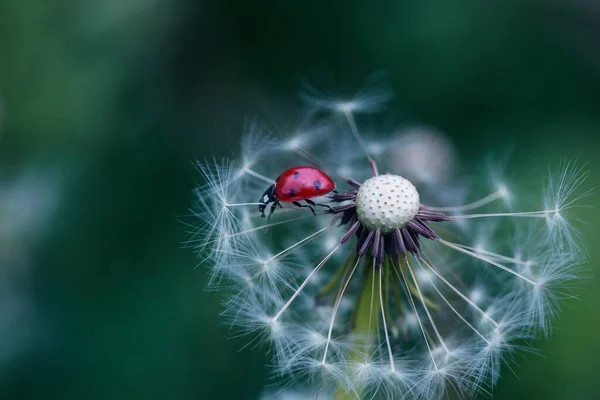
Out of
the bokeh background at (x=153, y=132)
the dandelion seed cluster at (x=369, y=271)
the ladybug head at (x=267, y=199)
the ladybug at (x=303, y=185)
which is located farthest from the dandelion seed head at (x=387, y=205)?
the bokeh background at (x=153, y=132)

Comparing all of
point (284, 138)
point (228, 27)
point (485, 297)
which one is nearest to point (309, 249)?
point (284, 138)

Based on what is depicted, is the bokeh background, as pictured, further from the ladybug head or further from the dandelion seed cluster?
the ladybug head

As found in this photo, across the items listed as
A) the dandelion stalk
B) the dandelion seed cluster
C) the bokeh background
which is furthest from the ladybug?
the bokeh background

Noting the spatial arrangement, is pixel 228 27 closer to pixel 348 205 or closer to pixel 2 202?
pixel 2 202

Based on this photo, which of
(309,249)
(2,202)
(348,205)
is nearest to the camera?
(348,205)

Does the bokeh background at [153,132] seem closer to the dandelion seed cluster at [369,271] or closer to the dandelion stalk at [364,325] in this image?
the dandelion seed cluster at [369,271]

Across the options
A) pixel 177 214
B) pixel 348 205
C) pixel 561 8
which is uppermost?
pixel 561 8

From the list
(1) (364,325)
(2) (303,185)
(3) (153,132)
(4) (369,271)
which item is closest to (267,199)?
(2) (303,185)
